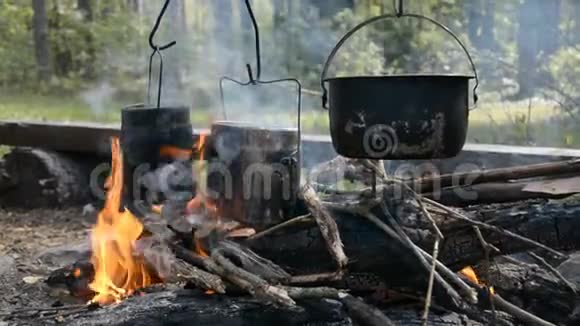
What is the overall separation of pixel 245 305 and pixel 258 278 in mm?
112

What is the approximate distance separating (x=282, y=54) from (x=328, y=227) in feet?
22.9

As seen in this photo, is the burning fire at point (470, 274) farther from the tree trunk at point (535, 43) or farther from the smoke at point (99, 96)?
the smoke at point (99, 96)

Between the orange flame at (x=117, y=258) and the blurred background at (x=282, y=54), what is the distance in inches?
112

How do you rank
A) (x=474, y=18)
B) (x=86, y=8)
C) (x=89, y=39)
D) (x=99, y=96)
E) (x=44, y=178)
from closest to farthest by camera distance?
(x=44, y=178) → (x=474, y=18) → (x=99, y=96) → (x=89, y=39) → (x=86, y=8)

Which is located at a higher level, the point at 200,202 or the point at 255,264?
the point at 200,202

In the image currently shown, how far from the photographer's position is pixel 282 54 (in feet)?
31.0

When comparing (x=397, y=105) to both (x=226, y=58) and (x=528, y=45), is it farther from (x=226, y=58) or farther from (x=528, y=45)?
(x=226, y=58)

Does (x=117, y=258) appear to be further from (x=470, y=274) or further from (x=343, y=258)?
(x=470, y=274)

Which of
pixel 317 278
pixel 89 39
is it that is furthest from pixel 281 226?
pixel 89 39

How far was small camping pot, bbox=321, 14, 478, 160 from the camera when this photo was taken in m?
2.53

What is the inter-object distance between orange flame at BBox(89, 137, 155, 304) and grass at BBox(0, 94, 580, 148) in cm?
280

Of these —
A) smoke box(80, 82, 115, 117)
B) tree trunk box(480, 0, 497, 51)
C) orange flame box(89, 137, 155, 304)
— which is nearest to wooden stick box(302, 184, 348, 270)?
orange flame box(89, 137, 155, 304)

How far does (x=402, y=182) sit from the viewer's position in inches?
115

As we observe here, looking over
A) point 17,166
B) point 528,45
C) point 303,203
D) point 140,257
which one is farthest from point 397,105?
point 528,45
